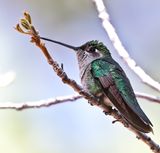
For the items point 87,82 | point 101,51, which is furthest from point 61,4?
point 87,82

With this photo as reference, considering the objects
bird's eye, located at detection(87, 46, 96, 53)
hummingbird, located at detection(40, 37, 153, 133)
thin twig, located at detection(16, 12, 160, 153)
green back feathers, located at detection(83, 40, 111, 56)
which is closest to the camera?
thin twig, located at detection(16, 12, 160, 153)

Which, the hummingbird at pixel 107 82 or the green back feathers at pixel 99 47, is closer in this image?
the hummingbird at pixel 107 82

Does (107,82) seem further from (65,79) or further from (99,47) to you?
(65,79)

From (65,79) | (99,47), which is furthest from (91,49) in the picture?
(65,79)

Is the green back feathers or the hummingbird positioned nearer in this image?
the hummingbird

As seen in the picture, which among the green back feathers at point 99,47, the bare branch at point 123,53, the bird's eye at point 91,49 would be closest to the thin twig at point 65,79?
the bare branch at point 123,53

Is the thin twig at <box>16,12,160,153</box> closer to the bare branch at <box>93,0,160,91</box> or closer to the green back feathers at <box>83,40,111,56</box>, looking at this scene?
the bare branch at <box>93,0,160,91</box>

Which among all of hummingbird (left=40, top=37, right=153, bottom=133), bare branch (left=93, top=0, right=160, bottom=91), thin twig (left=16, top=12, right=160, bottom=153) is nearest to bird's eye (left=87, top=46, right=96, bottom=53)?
hummingbird (left=40, top=37, right=153, bottom=133)

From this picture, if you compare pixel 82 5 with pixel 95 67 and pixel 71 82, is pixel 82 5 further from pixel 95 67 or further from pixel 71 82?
pixel 71 82

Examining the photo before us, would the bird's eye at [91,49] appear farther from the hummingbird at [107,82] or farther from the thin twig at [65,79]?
the thin twig at [65,79]
